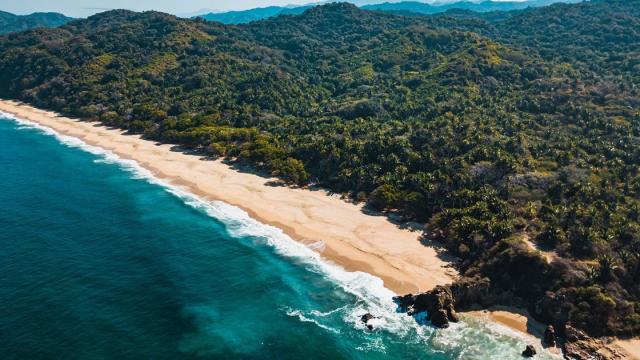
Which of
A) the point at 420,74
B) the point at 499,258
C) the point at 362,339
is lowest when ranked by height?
the point at 362,339

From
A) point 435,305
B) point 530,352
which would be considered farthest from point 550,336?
point 435,305

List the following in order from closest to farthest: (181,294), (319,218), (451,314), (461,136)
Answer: (451,314) < (181,294) < (319,218) < (461,136)

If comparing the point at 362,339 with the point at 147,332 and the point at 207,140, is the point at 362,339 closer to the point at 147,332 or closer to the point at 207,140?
the point at 147,332

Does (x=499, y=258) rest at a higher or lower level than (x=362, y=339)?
higher

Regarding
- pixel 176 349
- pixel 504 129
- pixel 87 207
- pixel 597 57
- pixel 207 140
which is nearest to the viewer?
pixel 176 349

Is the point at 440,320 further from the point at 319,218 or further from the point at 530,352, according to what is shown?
the point at 319,218

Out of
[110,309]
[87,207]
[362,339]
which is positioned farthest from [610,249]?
[87,207]

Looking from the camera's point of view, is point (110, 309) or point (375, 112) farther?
point (375, 112)

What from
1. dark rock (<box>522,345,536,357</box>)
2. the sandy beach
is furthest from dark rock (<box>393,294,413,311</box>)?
dark rock (<box>522,345,536,357</box>)
